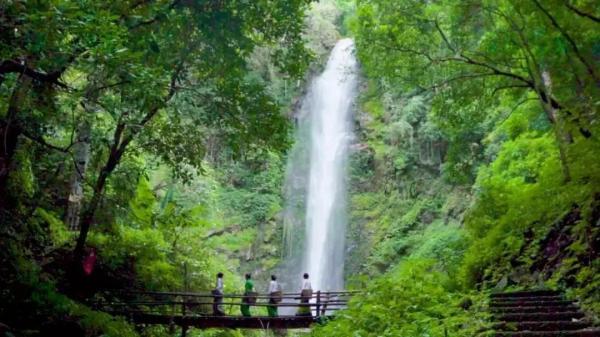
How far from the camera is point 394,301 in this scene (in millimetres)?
7961

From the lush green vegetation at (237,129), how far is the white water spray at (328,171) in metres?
8.42

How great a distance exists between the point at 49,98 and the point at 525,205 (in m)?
7.50

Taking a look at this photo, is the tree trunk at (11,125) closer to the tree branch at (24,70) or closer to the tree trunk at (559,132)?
the tree branch at (24,70)

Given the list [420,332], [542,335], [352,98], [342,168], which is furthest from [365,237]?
[542,335]

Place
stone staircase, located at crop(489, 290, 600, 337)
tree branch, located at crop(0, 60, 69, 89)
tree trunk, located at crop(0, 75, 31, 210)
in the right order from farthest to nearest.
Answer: tree trunk, located at crop(0, 75, 31, 210) < tree branch, located at crop(0, 60, 69, 89) < stone staircase, located at crop(489, 290, 600, 337)

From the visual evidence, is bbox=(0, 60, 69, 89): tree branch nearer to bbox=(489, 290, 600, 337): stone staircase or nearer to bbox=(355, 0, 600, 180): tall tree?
bbox=(489, 290, 600, 337): stone staircase

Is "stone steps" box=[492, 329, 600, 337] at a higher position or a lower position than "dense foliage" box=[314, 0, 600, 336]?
lower

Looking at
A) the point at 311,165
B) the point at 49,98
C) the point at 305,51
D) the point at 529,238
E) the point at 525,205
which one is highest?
the point at 311,165

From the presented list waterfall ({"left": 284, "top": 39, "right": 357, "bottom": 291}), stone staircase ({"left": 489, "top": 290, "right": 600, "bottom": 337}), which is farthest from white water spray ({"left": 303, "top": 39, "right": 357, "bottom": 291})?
stone staircase ({"left": 489, "top": 290, "right": 600, "bottom": 337})

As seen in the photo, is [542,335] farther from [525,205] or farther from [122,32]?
[525,205]

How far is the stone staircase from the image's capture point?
14.2 feet

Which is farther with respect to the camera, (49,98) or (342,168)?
(342,168)

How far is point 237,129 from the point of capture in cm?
970

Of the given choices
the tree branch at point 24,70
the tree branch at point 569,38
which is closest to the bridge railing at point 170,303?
the tree branch at point 569,38
